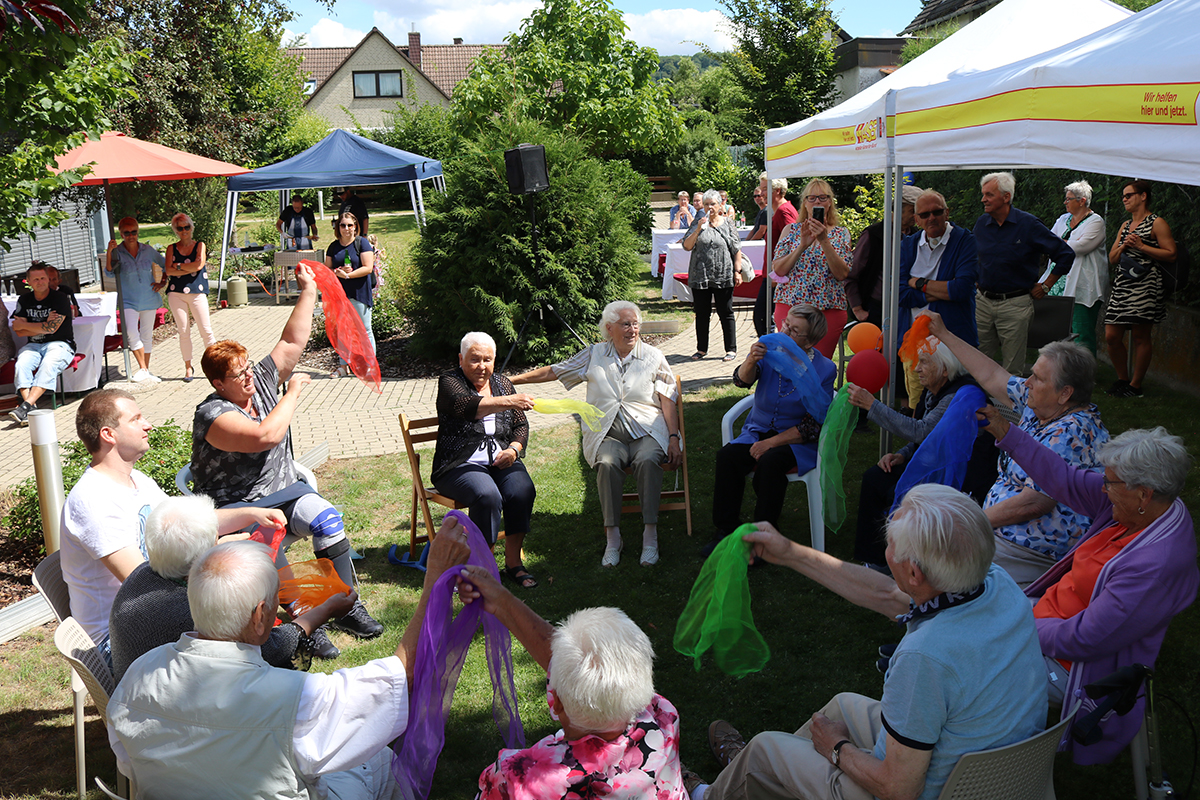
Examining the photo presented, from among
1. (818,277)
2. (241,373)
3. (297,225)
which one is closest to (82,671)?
(241,373)

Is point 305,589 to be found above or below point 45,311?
below

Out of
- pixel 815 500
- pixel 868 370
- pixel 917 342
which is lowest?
pixel 815 500

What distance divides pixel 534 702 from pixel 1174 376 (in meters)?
6.91

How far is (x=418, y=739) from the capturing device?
8.50 feet

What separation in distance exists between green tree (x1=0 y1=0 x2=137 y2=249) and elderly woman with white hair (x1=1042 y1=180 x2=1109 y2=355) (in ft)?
23.0

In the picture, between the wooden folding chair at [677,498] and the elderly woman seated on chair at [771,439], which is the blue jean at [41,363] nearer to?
the wooden folding chair at [677,498]

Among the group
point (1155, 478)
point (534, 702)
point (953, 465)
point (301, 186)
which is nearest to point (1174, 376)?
point (953, 465)

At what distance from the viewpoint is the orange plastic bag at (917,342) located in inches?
167

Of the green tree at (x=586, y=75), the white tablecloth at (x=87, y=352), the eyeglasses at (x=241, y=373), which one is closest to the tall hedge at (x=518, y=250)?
the white tablecloth at (x=87, y=352)

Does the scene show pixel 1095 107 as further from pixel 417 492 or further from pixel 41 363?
pixel 41 363

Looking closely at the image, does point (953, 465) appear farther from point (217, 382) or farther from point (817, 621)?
point (217, 382)

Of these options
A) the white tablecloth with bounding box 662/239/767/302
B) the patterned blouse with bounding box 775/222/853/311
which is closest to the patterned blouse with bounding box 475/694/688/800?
the patterned blouse with bounding box 775/222/853/311

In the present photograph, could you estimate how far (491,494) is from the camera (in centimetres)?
466

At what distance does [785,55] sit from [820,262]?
14.8m
